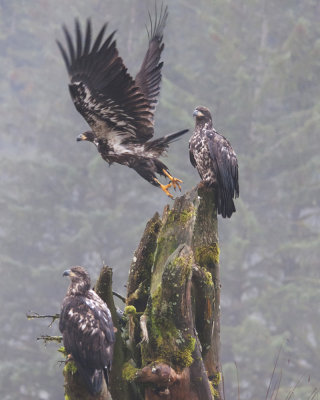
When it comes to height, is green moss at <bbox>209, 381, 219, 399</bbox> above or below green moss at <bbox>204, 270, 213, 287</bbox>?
below

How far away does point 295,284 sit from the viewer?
72.7ft

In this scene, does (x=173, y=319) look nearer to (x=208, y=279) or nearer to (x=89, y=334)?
(x=208, y=279)

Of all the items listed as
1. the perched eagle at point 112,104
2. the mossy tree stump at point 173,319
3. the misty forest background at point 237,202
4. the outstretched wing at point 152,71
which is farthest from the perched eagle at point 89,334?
the misty forest background at point 237,202

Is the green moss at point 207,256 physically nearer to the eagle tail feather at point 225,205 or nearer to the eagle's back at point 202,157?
the eagle tail feather at point 225,205

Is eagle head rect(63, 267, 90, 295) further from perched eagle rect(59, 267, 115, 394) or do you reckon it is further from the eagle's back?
the eagle's back

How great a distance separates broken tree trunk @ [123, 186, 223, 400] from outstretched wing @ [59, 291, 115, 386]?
0.93ft

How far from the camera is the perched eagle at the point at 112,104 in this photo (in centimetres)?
497

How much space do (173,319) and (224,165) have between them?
169cm

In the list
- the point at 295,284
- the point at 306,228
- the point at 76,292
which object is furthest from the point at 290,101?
the point at 76,292

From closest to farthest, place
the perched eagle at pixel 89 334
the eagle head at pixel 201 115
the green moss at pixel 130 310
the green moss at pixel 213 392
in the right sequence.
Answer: the perched eagle at pixel 89 334 < the green moss at pixel 213 392 < the green moss at pixel 130 310 < the eagle head at pixel 201 115

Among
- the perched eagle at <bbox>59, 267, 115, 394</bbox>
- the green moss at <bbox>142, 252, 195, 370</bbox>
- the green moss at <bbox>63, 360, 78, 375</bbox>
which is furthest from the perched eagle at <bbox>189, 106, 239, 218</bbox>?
the green moss at <bbox>63, 360, 78, 375</bbox>

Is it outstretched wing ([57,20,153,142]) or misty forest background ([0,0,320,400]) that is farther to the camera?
misty forest background ([0,0,320,400])

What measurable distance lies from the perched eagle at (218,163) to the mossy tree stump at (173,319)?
0.24 meters

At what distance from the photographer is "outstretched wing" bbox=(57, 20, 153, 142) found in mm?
4957
